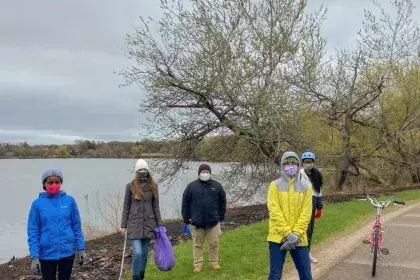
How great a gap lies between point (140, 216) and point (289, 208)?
2.45 metres

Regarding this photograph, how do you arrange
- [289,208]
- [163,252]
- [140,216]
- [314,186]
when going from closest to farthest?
[289,208]
[140,216]
[163,252]
[314,186]

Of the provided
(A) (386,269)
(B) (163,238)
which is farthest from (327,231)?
(B) (163,238)

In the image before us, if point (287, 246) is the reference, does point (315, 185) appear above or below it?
above

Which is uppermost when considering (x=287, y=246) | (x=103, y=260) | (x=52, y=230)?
(x=52, y=230)

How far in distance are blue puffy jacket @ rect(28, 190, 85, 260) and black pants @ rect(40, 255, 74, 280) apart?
0.29ft

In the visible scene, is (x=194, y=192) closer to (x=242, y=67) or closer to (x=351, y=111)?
(x=242, y=67)

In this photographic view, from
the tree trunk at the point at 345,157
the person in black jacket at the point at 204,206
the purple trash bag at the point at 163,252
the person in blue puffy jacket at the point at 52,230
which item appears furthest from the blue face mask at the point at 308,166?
the tree trunk at the point at 345,157

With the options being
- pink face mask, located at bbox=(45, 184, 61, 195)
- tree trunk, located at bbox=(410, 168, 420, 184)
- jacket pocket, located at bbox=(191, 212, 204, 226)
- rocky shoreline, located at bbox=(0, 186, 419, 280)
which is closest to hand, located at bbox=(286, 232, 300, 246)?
jacket pocket, located at bbox=(191, 212, 204, 226)

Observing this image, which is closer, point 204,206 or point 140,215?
point 140,215

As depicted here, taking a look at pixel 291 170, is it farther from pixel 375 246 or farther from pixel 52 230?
pixel 52 230

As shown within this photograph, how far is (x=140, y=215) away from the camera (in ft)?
22.8

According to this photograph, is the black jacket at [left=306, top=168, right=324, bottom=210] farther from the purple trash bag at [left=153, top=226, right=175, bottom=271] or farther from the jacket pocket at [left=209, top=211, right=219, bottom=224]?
the purple trash bag at [left=153, top=226, right=175, bottom=271]

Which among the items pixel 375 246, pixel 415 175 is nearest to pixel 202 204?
pixel 375 246

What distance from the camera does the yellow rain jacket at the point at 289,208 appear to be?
5.52 meters
